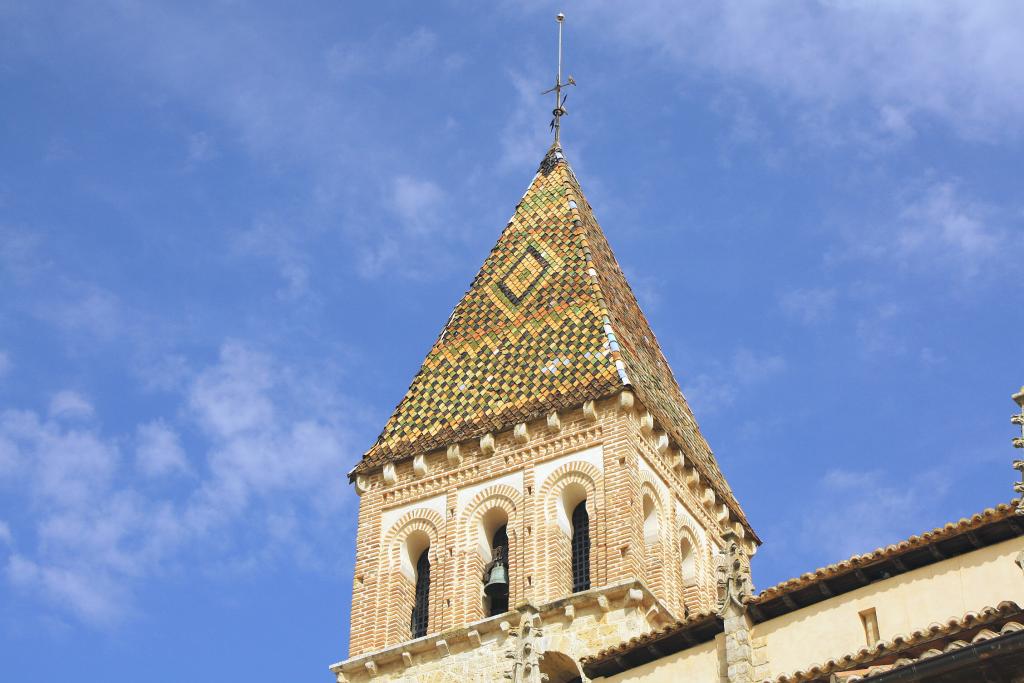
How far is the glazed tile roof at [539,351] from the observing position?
3119 cm

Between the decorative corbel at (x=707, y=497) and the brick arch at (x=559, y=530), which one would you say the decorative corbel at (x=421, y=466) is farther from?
the decorative corbel at (x=707, y=497)

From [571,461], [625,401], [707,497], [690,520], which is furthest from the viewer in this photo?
[707,497]

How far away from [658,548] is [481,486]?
322 cm

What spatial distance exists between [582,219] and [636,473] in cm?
717

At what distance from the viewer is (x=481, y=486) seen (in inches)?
1211

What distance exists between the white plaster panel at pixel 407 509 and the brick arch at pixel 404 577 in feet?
0.19

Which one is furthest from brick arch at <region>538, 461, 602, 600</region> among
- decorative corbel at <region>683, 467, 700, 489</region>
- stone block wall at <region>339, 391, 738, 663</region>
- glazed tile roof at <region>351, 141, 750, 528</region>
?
decorative corbel at <region>683, 467, 700, 489</region>

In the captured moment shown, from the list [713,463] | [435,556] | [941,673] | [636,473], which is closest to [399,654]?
[435,556]

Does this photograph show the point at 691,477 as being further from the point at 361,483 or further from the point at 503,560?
the point at 361,483

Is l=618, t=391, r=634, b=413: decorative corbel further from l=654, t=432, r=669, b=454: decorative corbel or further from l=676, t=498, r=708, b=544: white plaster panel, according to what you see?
l=676, t=498, r=708, b=544: white plaster panel

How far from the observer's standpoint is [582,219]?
35.3 metres

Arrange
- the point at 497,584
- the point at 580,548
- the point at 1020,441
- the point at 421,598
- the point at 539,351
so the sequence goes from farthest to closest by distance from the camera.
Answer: the point at 539,351, the point at 421,598, the point at 580,548, the point at 497,584, the point at 1020,441

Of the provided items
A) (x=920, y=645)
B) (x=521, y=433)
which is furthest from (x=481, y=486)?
(x=920, y=645)

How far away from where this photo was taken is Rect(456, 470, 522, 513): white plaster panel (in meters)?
30.5
